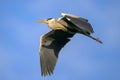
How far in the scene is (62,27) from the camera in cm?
1733

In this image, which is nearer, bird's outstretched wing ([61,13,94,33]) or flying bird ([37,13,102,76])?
bird's outstretched wing ([61,13,94,33])

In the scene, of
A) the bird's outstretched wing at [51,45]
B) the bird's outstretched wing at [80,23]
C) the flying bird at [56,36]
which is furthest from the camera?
the bird's outstretched wing at [51,45]

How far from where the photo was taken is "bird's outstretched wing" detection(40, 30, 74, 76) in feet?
57.3

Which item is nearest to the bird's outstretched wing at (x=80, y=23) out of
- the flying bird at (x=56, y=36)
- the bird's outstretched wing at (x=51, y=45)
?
the flying bird at (x=56, y=36)

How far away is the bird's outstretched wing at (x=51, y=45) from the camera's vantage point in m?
17.5

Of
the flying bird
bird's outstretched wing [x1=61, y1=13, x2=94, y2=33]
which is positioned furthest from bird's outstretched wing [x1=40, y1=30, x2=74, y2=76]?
bird's outstretched wing [x1=61, y1=13, x2=94, y2=33]

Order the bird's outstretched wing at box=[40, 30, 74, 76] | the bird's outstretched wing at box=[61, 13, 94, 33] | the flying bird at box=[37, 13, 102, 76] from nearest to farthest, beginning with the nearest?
1. the bird's outstretched wing at box=[61, 13, 94, 33]
2. the flying bird at box=[37, 13, 102, 76]
3. the bird's outstretched wing at box=[40, 30, 74, 76]

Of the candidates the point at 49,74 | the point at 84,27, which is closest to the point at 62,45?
the point at 49,74

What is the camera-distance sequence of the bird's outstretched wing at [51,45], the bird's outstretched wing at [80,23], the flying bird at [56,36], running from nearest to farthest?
the bird's outstretched wing at [80,23] < the flying bird at [56,36] < the bird's outstretched wing at [51,45]

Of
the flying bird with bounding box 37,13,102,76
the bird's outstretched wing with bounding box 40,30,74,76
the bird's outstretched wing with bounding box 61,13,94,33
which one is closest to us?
the bird's outstretched wing with bounding box 61,13,94,33

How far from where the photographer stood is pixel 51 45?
18344 millimetres

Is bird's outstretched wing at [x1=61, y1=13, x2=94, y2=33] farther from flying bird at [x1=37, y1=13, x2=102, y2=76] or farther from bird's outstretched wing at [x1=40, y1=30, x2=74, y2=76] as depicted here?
bird's outstretched wing at [x1=40, y1=30, x2=74, y2=76]

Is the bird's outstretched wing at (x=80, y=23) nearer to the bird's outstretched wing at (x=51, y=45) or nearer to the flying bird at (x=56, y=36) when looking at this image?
the flying bird at (x=56, y=36)

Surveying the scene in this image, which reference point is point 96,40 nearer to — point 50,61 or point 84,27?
point 84,27
